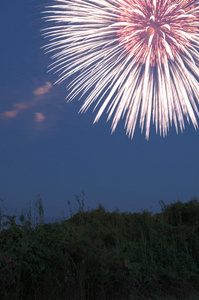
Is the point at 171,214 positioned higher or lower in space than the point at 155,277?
higher

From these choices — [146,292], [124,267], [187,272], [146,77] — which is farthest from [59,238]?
[146,77]

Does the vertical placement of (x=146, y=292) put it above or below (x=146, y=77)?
below

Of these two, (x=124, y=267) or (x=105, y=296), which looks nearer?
(x=105, y=296)

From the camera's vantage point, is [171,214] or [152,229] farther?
[171,214]

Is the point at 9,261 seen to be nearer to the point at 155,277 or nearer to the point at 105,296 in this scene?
the point at 105,296

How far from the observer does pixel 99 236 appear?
11.4 meters

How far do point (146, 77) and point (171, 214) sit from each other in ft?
21.0

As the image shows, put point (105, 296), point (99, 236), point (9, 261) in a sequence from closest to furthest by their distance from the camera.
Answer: point (9, 261) → point (105, 296) → point (99, 236)

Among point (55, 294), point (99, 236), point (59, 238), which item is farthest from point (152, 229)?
point (55, 294)

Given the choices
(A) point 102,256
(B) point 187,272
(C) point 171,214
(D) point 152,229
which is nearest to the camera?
(A) point 102,256

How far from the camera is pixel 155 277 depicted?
9055 millimetres

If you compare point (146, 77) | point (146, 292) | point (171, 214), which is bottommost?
point (146, 292)

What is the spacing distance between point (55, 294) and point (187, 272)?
3844 millimetres

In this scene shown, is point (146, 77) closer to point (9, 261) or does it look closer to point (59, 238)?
point (59, 238)
